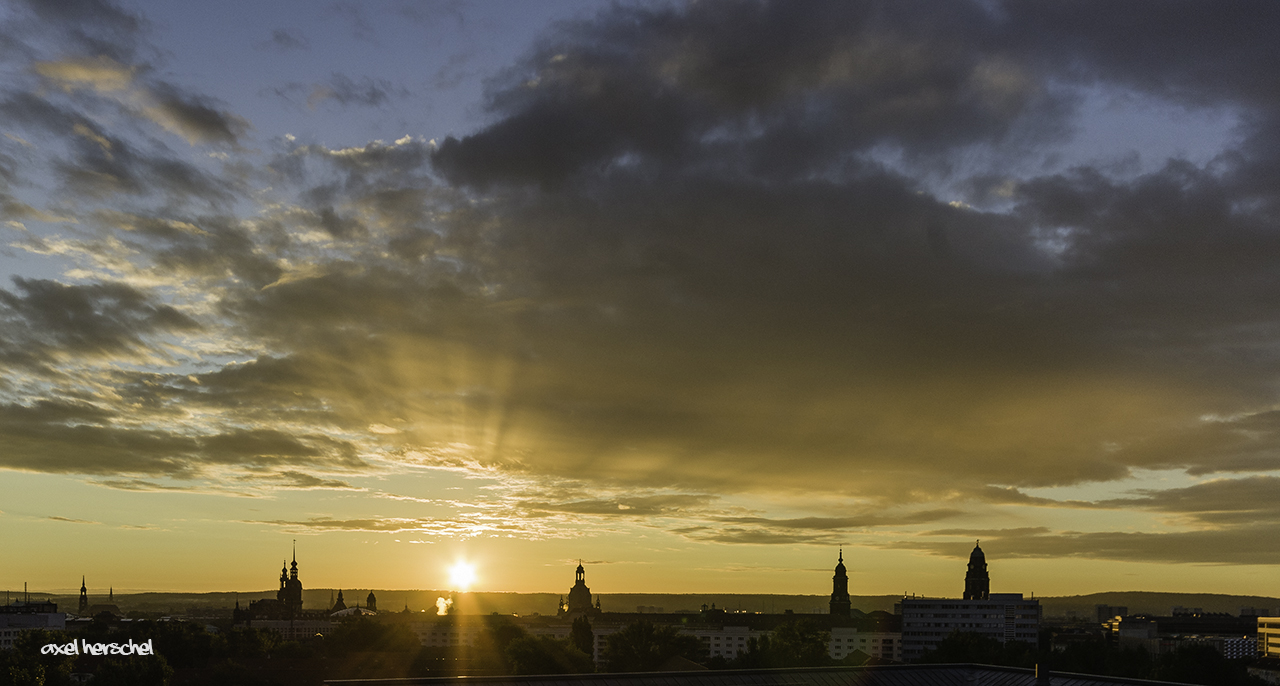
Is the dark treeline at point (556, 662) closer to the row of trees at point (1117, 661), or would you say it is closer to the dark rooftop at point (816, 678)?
the row of trees at point (1117, 661)

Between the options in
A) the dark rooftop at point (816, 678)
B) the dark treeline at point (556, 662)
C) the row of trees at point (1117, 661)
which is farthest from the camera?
the row of trees at point (1117, 661)

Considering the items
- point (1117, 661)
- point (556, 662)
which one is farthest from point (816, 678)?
point (556, 662)

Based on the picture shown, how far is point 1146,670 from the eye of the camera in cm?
12706

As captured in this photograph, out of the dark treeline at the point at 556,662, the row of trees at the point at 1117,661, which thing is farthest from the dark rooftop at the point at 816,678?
the row of trees at the point at 1117,661

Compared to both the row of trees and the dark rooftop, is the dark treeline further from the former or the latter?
the dark rooftop

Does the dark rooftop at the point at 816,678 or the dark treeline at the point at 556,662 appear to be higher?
the dark rooftop at the point at 816,678

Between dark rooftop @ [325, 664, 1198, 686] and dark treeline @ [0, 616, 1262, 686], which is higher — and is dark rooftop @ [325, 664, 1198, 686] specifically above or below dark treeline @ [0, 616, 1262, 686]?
above

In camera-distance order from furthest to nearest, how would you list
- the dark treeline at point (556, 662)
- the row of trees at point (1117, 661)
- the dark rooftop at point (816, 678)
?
the row of trees at point (1117, 661) → the dark treeline at point (556, 662) → the dark rooftop at point (816, 678)

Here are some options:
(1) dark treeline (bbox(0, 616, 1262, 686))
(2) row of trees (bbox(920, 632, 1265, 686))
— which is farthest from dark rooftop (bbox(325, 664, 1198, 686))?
(2) row of trees (bbox(920, 632, 1265, 686))

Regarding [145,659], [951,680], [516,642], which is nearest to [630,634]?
[516,642]

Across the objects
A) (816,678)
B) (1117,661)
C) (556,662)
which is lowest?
(556,662)

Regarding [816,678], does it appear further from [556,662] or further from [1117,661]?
[556,662]

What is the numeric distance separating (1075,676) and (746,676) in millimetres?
22585

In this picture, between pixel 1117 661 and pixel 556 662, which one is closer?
pixel 1117 661
